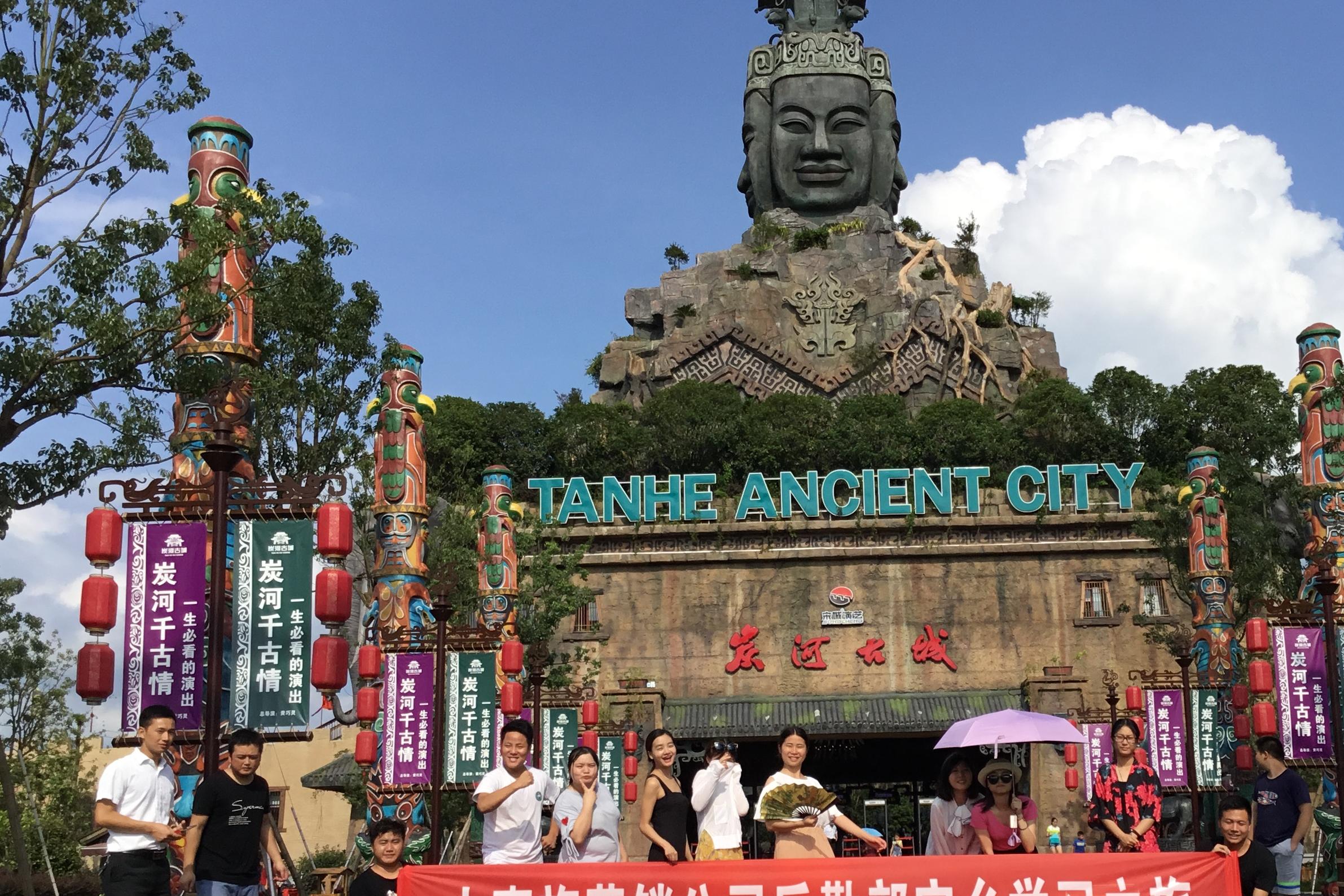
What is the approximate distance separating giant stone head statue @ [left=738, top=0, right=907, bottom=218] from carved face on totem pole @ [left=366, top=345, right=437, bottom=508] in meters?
33.9

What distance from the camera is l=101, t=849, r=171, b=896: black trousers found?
29.8 feet

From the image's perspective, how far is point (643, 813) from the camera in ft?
31.9

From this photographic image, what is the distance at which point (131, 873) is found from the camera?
358 inches

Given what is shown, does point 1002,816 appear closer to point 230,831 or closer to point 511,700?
point 230,831

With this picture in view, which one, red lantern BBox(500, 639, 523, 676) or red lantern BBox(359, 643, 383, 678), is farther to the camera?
red lantern BBox(500, 639, 523, 676)

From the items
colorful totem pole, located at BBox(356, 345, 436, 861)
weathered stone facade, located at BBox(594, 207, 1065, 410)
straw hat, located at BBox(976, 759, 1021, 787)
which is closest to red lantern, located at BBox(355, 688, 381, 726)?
colorful totem pole, located at BBox(356, 345, 436, 861)

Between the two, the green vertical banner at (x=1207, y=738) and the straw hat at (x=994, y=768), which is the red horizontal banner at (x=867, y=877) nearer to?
the straw hat at (x=994, y=768)

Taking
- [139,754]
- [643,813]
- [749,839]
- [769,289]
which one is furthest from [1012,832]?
[769,289]

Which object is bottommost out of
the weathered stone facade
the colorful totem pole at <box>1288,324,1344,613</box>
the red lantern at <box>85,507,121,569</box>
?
the red lantern at <box>85,507,121,569</box>

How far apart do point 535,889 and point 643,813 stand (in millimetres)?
862

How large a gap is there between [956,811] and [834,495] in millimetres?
31885

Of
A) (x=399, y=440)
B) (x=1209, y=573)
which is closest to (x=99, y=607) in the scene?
(x=399, y=440)

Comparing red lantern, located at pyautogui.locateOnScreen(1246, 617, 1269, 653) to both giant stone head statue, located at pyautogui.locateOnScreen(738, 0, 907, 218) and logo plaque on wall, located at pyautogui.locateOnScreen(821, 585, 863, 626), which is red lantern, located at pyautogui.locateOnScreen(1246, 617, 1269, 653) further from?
giant stone head statue, located at pyautogui.locateOnScreen(738, 0, 907, 218)

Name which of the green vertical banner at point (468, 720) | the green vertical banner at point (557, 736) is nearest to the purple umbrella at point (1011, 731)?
the green vertical banner at point (468, 720)
